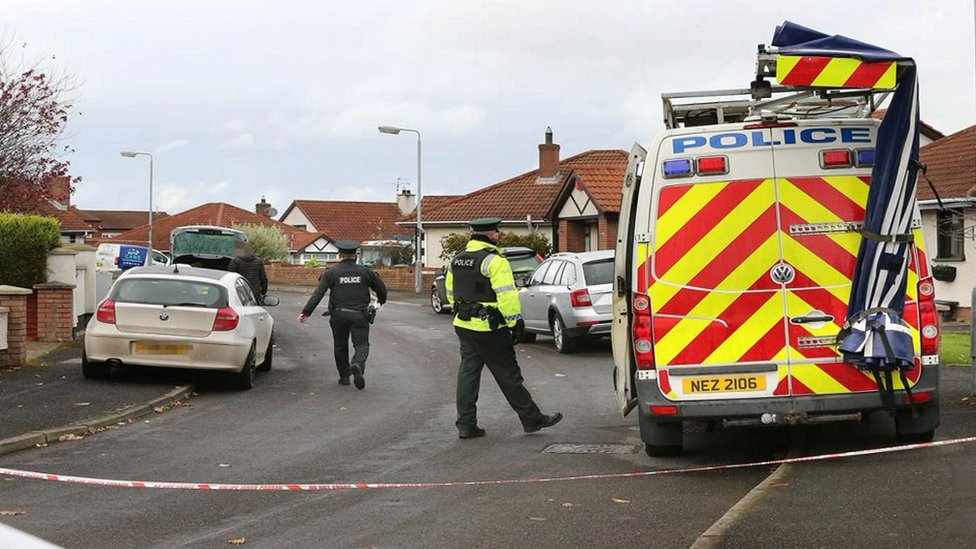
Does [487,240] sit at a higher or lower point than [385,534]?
higher

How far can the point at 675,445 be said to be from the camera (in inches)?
368

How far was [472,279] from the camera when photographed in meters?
11.2

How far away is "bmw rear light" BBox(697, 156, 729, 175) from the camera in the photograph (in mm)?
8859

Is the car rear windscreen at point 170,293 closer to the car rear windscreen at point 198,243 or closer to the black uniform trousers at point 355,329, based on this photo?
the black uniform trousers at point 355,329

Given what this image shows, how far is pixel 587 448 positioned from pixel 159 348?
6203 mm

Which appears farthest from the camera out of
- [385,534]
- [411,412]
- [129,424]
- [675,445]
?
[411,412]

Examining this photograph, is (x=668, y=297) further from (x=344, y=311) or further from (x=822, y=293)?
(x=344, y=311)

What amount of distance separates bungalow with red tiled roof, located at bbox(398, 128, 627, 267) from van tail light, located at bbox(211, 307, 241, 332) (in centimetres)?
2560

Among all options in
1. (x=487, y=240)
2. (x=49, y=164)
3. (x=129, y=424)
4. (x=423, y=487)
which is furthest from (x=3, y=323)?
(x=49, y=164)

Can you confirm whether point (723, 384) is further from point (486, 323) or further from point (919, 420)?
point (486, 323)

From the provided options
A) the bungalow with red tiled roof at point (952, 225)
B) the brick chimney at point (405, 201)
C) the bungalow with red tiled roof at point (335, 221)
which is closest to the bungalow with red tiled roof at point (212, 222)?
the bungalow with red tiled roof at point (335, 221)

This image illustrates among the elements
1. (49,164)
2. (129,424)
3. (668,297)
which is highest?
(49,164)

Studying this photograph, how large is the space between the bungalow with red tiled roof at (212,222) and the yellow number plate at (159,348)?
7566 cm

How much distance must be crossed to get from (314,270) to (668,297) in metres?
50.9
